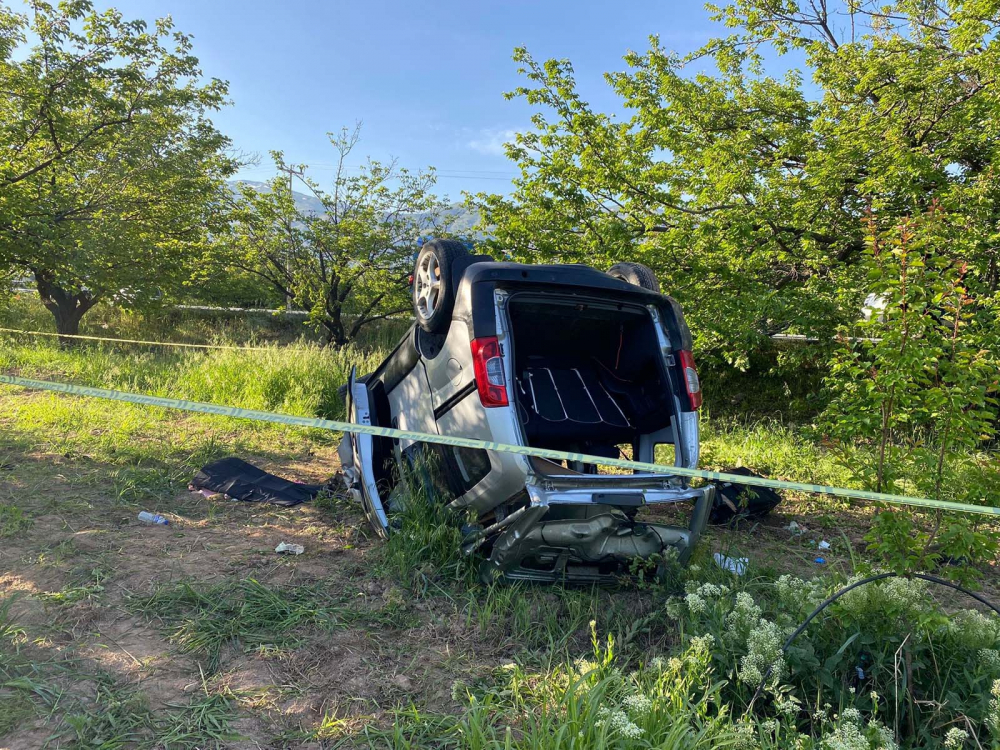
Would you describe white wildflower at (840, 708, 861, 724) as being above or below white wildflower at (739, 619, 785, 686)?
below

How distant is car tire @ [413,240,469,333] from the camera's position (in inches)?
141

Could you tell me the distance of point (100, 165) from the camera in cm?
1396

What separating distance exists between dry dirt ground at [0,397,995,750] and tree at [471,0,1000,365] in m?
5.06

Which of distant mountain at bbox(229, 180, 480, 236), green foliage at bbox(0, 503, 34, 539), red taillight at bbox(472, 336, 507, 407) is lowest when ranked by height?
green foliage at bbox(0, 503, 34, 539)

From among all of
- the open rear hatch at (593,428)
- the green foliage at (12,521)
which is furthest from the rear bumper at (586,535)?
the green foliage at (12,521)

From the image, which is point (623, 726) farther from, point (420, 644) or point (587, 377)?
point (587, 377)

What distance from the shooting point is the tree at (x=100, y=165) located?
11656 millimetres

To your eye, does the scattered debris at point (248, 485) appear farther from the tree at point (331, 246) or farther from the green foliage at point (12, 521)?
the tree at point (331, 246)

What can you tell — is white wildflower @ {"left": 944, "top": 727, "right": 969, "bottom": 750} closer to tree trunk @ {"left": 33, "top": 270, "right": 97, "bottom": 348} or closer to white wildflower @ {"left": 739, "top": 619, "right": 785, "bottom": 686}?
white wildflower @ {"left": 739, "top": 619, "right": 785, "bottom": 686}

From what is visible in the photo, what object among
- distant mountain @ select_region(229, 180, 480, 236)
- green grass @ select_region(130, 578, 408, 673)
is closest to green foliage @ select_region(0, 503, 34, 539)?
green grass @ select_region(130, 578, 408, 673)

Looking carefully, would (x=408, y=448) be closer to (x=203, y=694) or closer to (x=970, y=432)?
(x=203, y=694)

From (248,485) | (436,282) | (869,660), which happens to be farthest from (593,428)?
(248,485)

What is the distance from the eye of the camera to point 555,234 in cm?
1132

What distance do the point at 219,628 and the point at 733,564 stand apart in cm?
293
